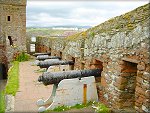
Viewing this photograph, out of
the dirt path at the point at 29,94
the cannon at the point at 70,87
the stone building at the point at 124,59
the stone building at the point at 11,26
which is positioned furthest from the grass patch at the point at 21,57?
the cannon at the point at 70,87

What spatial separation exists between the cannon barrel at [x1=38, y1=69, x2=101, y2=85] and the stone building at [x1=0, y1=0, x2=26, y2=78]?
16402 millimetres

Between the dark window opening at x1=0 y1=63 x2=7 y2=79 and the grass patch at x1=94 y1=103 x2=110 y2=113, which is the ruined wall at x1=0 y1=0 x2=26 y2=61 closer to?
the dark window opening at x1=0 y1=63 x2=7 y2=79

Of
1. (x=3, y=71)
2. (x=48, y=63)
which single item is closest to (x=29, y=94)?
(x=48, y=63)

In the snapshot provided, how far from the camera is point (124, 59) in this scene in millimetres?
7258

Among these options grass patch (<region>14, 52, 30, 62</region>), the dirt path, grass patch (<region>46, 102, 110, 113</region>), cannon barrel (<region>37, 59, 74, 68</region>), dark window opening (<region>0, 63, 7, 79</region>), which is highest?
cannon barrel (<region>37, 59, 74, 68</region>)

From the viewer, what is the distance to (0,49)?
24.8 meters

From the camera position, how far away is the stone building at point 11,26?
81.0 ft

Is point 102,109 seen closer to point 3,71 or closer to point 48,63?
point 48,63

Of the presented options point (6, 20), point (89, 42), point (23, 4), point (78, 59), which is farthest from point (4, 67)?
point (89, 42)

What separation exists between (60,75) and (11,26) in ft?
58.8

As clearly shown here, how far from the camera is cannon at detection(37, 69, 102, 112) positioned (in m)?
8.28

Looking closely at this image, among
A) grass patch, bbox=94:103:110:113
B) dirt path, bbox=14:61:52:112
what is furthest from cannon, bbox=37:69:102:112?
grass patch, bbox=94:103:110:113

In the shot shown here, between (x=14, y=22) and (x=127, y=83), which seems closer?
(x=127, y=83)

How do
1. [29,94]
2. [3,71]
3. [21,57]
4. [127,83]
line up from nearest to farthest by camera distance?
[127,83] < [29,94] < [21,57] < [3,71]
